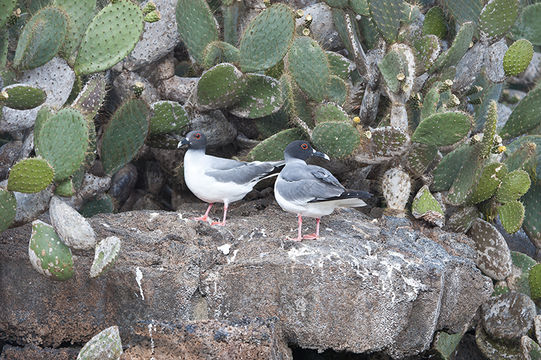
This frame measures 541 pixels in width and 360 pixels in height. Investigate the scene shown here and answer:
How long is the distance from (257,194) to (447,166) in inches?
53.6

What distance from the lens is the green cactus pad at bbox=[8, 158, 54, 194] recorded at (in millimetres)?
4258

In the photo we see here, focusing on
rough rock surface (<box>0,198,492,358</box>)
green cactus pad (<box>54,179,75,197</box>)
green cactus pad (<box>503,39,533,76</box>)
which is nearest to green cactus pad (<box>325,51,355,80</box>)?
green cactus pad (<box>503,39,533,76</box>)

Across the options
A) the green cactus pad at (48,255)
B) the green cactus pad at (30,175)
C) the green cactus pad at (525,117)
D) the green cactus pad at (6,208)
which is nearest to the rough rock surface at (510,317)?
the green cactus pad at (525,117)

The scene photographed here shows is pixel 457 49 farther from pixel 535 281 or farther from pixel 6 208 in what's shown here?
pixel 6 208

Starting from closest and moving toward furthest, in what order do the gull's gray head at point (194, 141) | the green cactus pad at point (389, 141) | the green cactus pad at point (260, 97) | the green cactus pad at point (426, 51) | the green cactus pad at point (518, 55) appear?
1. the gull's gray head at point (194, 141)
2. the green cactus pad at point (389, 141)
3. the green cactus pad at point (260, 97)
4. the green cactus pad at point (426, 51)
5. the green cactus pad at point (518, 55)

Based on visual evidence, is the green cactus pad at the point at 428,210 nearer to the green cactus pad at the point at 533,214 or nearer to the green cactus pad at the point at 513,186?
the green cactus pad at the point at 513,186

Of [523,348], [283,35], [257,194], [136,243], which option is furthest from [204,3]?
[523,348]

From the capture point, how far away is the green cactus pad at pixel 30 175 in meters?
4.26

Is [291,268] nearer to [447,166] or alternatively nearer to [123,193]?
[447,166]

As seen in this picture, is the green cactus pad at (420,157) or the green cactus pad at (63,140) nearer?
the green cactus pad at (63,140)

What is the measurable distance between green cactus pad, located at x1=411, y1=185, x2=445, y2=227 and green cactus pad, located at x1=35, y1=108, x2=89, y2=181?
88.3 inches

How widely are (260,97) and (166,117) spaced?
672mm

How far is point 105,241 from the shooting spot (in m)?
4.20

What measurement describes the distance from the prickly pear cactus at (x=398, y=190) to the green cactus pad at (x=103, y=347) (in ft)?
7.45
